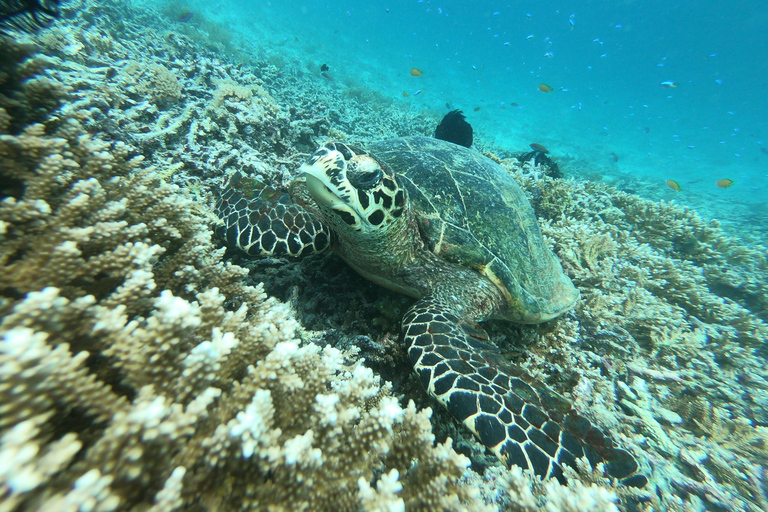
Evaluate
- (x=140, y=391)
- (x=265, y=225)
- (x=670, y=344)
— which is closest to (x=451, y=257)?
(x=265, y=225)

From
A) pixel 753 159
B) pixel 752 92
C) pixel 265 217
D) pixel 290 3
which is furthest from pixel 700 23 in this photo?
pixel 265 217

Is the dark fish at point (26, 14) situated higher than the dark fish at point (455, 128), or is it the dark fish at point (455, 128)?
the dark fish at point (455, 128)

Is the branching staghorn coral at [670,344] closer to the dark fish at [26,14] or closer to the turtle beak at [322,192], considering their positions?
the turtle beak at [322,192]

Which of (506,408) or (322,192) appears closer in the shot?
(506,408)

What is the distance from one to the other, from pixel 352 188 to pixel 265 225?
771mm

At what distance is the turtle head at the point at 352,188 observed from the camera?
2.06m

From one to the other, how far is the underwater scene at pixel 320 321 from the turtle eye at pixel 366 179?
17 mm

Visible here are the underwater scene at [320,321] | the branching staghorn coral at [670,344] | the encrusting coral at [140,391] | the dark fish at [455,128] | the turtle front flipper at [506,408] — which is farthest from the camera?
the dark fish at [455,128]

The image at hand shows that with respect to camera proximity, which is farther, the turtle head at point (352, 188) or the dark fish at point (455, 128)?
the dark fish at point (455, 128)

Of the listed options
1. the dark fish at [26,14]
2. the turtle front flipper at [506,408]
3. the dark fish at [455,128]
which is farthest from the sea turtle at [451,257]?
the dark fish at [455,128]

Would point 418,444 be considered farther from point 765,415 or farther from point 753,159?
point 753,159

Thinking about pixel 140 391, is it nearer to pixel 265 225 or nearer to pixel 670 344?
pixel 265 225

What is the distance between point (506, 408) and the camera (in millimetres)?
1594

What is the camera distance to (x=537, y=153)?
8484 millimetres
